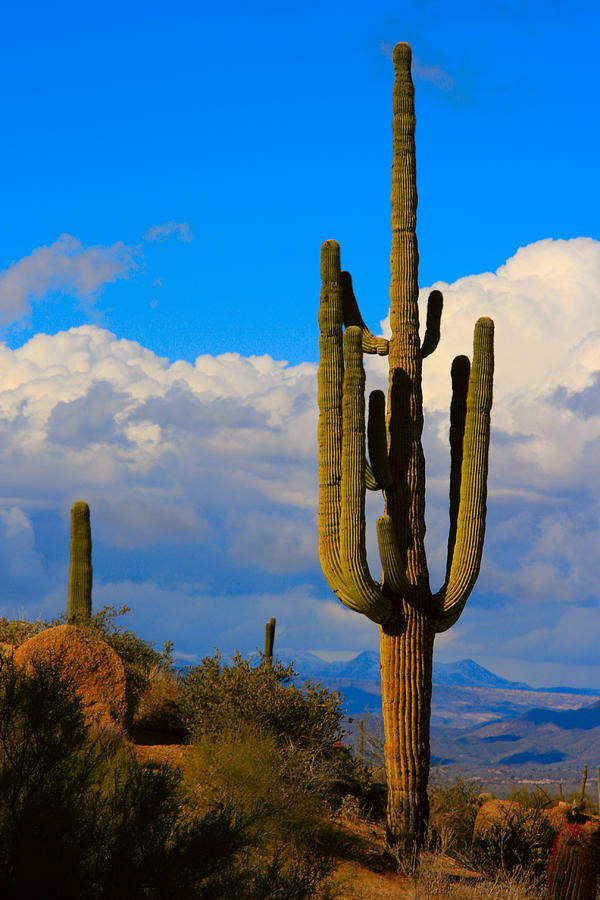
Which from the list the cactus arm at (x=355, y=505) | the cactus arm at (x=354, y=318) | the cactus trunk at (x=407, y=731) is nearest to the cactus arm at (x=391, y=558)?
the cactus arm at (x=355, y=505)

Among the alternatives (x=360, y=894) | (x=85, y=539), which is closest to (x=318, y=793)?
(x=360, y=894)

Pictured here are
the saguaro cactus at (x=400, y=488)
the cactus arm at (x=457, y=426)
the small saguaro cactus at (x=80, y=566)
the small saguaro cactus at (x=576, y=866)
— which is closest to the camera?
the small saguaro cactus at (x=576, y=866)

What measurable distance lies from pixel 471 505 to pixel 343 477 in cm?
211

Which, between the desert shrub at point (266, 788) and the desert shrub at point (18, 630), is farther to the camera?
the desert shrub at point (18, 630)

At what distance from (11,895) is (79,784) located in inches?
44.2

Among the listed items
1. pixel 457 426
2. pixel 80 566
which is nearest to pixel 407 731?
pixel 457 426

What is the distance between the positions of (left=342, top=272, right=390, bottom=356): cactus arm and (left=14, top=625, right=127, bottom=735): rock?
22.3 ft

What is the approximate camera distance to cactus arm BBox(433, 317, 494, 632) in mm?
13898

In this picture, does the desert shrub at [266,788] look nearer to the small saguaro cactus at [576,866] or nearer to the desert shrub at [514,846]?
the desert shrub at [514,846]

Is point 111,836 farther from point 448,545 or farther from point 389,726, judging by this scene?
point 448,545

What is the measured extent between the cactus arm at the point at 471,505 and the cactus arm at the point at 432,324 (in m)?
1.22

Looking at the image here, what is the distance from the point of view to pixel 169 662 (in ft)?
69.4

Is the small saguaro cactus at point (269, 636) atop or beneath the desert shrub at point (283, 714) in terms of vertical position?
atop

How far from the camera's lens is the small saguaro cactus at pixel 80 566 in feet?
70.8
